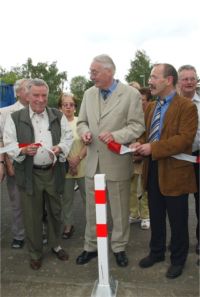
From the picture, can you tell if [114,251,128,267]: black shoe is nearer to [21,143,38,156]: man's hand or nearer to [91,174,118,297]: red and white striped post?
[91,174,118,297]: red and white striped post

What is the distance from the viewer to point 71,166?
15.8 ft

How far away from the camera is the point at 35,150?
3834mm

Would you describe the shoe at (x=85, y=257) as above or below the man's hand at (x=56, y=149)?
below

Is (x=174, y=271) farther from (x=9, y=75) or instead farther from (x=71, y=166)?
(x=9, y=75)

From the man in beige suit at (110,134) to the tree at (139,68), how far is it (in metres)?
49.2

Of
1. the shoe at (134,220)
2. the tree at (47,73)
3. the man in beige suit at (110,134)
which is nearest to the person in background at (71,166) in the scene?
the man in beige suit at (110,134)

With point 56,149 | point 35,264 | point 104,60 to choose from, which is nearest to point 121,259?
point 35,264

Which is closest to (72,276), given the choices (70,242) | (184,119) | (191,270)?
(70,242)

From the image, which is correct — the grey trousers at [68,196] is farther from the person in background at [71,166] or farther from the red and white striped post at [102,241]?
the red and white striped post at [102,241]

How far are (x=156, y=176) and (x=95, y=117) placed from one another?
938mm

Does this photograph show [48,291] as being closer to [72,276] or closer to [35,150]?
[72,276]

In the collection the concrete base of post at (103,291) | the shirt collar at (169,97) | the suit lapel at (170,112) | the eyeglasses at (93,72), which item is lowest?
the concrete base of post at (103,291)

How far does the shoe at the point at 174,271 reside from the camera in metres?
3.84

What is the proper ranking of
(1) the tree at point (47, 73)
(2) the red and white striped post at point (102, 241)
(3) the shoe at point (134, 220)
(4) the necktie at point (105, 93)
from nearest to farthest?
(2) the red and white striped post at point (102, 241)
(4) the necktie at point (105, 93)
(3) the shoe at point (134, 220)
(1) the tree at point (47, 73)
